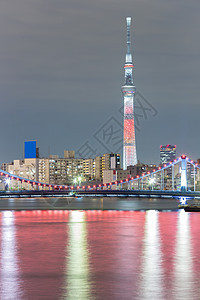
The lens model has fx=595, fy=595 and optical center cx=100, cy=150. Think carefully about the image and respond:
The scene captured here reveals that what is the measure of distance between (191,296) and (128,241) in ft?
69.7

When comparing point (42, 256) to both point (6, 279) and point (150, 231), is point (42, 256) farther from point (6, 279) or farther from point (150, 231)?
point (150, 231)

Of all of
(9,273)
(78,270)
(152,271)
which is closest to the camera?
(9,273)

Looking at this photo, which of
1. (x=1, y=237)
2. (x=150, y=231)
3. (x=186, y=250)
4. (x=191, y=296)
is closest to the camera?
(x=191, y=296)

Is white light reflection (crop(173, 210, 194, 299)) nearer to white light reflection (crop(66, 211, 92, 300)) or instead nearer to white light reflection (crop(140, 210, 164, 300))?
white light reflection (crop(140, 210, 164, 300))

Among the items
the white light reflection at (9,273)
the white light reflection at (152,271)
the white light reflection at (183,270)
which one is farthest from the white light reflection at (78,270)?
the white light reflection at (183,270)

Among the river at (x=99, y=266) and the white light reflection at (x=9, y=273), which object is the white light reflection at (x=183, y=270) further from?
the white light reflection at (x=9, y=273)

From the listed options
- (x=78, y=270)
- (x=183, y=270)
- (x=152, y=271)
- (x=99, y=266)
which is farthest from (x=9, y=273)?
(x=183, y=270)

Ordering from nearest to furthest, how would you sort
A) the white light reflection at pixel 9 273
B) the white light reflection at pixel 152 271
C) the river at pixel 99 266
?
the white light reflection at pixel 9 273 < the white light reflection at pixel 152 271 < the river at pixel 99 266

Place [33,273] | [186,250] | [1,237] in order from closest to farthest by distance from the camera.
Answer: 1. [33,273]
2. [186,250]
3. [1,237]

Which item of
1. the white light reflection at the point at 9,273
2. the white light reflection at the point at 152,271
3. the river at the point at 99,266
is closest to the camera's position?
the white light reflection at the point at 9,273

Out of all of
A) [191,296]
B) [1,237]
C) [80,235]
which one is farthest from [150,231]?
[191,296]

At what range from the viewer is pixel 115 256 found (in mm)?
33688

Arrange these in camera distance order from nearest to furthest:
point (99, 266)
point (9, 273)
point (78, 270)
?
point (9, 273) → point (78, 270) → point (99, 266)

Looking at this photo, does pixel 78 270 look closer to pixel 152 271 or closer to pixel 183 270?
pixel 152 271
